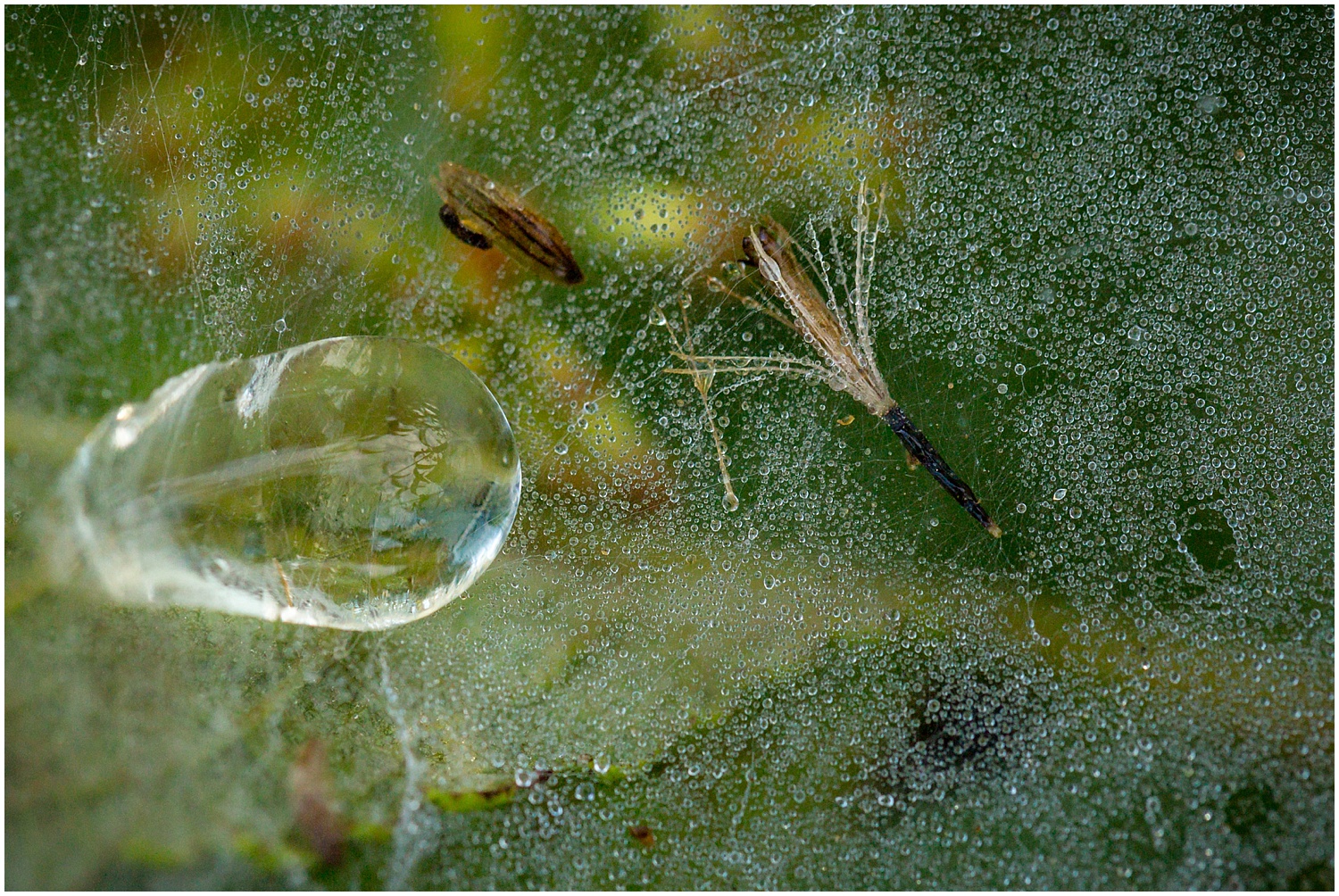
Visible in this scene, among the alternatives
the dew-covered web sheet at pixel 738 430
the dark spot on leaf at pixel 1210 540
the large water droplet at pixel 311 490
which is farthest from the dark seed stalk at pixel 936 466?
the large water droplet at pixel 311 490

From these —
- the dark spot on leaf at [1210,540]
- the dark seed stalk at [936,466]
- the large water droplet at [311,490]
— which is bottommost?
the dark spot on leaf at [1210,540]

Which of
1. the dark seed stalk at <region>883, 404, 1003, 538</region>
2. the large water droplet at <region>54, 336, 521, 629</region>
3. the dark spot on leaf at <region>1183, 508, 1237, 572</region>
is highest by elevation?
the large water droplet at <region>54, 336, 521, 629</region>

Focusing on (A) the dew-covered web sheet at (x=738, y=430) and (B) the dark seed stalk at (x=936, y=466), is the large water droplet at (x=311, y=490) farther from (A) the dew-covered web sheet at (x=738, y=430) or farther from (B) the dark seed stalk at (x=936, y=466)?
(B) the dark seed stalk at (x=936, y=466)

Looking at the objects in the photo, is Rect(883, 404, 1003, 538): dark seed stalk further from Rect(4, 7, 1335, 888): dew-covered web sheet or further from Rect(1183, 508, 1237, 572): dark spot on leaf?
Rect(1183, 508, 1237, 572): dark spot on leaf

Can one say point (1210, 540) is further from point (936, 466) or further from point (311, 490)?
point (311, 490)

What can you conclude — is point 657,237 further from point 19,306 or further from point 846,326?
point 19,306

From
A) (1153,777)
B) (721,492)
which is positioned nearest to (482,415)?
(721,492)

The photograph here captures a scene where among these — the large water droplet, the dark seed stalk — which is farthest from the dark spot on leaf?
the large water droplet
